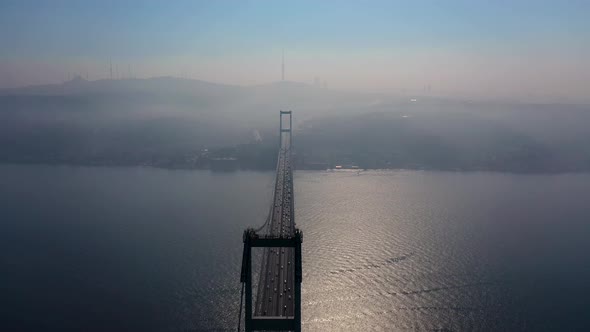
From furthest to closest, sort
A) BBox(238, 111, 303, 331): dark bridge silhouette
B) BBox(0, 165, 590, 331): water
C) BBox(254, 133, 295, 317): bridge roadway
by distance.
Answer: BBox(0, 165, 590, 331): water
BBox(254, 133, 295, 317): bridge roadway
BBox(238, 111, 303, 331): dark bridge silhouette

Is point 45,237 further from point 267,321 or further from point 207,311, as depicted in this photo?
point 267,321

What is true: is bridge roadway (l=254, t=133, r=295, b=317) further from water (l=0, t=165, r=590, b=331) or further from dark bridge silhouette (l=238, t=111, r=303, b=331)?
water (l=0, t=165, r=590, b=331)

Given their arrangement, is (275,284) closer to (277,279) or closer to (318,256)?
(277,279)

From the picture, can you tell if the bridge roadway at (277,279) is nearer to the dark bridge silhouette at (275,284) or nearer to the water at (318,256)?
the dark bridge silhouette at (275,284)

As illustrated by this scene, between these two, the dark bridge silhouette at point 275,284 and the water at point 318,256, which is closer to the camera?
the dark bridge silhouette at point 275,284

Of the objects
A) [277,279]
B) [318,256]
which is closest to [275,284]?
[277,279]

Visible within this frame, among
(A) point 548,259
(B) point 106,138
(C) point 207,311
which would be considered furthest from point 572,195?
(B) point 106,138

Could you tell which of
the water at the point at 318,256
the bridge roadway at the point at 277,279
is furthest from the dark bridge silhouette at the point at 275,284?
the water at the point at 318,256

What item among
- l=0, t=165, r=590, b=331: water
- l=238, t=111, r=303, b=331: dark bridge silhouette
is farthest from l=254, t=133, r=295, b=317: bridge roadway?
l=0, t=165, r=590, b=331: water
